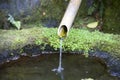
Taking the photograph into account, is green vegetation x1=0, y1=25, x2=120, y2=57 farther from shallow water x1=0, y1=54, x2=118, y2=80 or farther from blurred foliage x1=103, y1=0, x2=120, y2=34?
blurred foliage x1=103, y1=0, x2=120, y2=34

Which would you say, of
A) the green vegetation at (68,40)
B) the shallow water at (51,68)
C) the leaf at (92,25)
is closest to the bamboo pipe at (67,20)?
the green vegetation at (68,40)

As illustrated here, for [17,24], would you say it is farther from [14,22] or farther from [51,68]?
[51,68]

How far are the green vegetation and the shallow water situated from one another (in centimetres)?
19

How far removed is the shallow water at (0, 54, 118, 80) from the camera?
16.6 feet

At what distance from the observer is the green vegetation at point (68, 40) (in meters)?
5.46

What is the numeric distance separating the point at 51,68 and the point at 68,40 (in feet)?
1.99

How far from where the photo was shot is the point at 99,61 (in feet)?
17.6

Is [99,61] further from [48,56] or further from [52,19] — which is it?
[52,19]

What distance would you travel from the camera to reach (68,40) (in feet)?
18.2

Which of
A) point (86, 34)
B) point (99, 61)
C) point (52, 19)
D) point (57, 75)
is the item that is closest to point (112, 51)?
point (99, 61)

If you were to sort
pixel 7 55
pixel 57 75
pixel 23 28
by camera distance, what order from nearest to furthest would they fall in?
pixel 57 75
pixel 7 55
pixel 23 28

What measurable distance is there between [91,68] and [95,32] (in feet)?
2.65

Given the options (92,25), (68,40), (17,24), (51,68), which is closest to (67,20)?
(68,40)

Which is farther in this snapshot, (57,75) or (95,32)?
(95,32)
